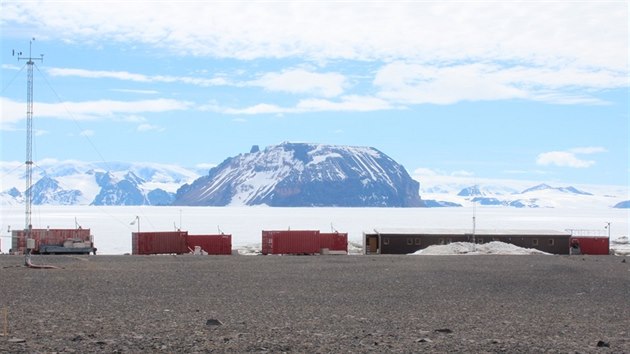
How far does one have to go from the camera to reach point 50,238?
192ft

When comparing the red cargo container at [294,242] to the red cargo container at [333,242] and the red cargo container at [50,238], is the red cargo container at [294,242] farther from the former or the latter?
the red cargo container at [50,238]

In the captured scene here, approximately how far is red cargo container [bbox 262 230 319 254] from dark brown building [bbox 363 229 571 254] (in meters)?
7.83

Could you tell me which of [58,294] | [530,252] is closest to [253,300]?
[58,294]

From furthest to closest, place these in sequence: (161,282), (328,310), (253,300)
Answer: (161,282), (253,300), (328,310)

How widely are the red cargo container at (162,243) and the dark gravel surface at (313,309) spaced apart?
67.0 feet

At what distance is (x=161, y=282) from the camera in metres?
29.3

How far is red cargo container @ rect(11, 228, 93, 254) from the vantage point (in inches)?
2264

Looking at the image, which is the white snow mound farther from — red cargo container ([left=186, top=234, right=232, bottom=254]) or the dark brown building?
red cargo container ([left=186, top=234, right=232, bottom=254])

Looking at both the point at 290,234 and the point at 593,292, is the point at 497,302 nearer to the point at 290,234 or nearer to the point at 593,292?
the point at 593,292

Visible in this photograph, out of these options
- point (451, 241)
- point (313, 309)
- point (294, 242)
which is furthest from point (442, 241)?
point (313, 309)

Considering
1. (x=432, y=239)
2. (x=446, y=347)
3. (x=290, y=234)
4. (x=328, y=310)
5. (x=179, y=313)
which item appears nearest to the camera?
(x=446, y=347)

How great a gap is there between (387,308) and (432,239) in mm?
43647

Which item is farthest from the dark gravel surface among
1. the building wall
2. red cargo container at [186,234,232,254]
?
the building wall

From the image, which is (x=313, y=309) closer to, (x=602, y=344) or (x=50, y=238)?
(x=602, y=344)
